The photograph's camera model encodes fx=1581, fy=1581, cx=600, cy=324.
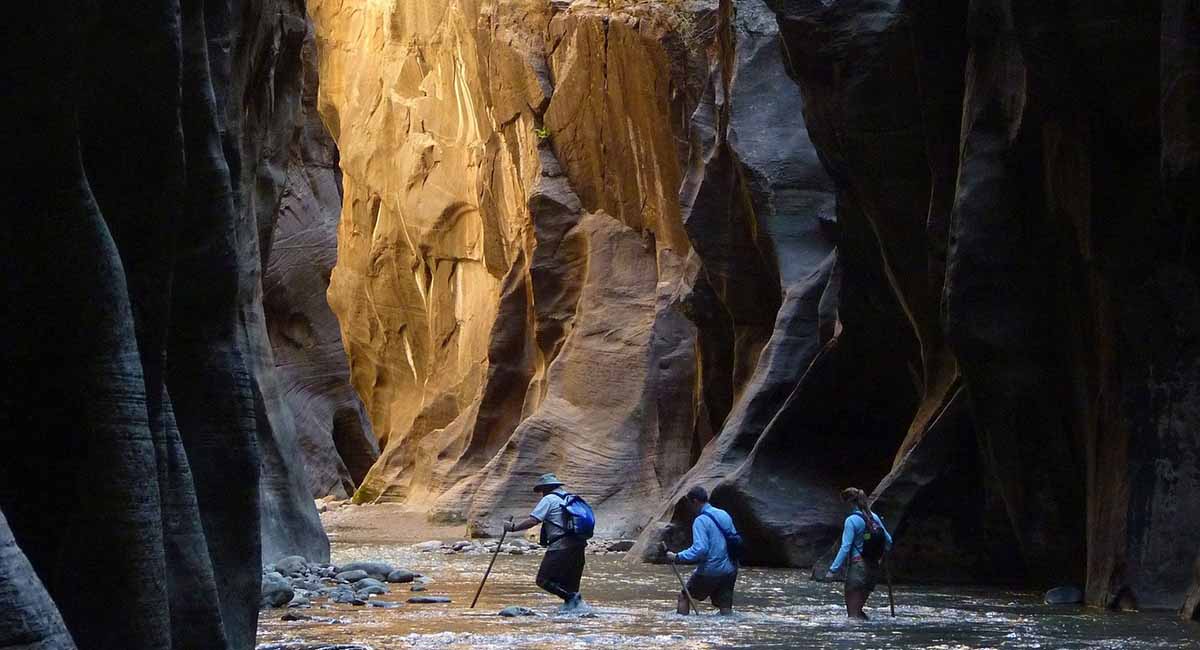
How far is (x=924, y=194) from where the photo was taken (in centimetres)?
2058

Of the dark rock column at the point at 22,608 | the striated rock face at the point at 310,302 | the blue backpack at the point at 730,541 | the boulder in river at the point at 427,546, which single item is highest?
the striated rock face at the point at 310,302

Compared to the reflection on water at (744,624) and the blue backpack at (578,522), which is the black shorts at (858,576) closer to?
the reflection on water at (744,624)

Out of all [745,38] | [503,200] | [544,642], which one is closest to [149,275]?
[544,642]

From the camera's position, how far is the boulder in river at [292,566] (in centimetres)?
1877

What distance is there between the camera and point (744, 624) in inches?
547

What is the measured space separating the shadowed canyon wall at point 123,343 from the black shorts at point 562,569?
19.7 feet

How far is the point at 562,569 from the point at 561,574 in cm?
5

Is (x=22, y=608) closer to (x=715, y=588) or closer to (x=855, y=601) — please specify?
(x=715, y=588)

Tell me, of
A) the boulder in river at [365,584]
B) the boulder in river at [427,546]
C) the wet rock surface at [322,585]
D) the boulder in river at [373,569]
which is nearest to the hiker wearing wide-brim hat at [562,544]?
the wet rock surface at [322,585]

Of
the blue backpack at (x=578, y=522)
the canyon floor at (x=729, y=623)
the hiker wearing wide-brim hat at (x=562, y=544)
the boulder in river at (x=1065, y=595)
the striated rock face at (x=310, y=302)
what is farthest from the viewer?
the striated rock face at (x=310, y=302)

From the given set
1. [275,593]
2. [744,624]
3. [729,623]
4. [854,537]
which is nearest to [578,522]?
[729,623]

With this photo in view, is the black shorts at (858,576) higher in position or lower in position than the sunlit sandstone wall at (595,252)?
lower

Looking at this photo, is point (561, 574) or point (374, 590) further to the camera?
point (374, 590)

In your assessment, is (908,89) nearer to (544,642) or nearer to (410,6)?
(544,642)
